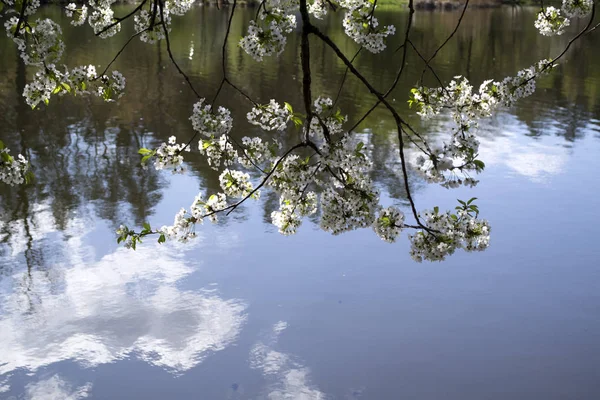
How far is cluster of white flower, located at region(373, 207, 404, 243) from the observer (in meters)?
2.47

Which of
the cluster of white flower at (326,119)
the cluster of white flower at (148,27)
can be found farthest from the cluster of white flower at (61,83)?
the cluster of white flower at (326,119)

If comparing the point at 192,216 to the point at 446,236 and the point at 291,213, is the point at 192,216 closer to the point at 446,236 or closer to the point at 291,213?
the point at 291,213

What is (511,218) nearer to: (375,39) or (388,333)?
(388,333)

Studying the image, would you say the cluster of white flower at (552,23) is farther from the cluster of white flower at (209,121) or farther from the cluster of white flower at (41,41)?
the cluster of white flower at (41,41)

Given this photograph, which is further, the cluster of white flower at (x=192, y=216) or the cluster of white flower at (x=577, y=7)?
the cluster of white flower at (x=577, y=7)

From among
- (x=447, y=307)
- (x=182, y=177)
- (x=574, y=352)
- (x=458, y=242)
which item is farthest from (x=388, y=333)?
(x=182, y=177)

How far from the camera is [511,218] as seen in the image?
21.4ft

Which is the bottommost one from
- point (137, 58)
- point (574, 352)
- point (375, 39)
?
point (574, 352)

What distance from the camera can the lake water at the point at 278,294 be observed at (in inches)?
157

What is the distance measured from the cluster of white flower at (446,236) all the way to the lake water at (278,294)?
1665mm

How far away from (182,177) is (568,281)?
3997mm

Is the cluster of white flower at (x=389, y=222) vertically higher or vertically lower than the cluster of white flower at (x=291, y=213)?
higher

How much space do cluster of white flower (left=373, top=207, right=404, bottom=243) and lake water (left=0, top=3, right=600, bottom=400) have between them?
65.6 inches

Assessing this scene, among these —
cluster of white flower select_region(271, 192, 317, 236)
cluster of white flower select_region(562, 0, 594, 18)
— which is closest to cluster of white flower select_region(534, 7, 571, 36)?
cluster of white flower select_region(562, 0, 594, 18)
